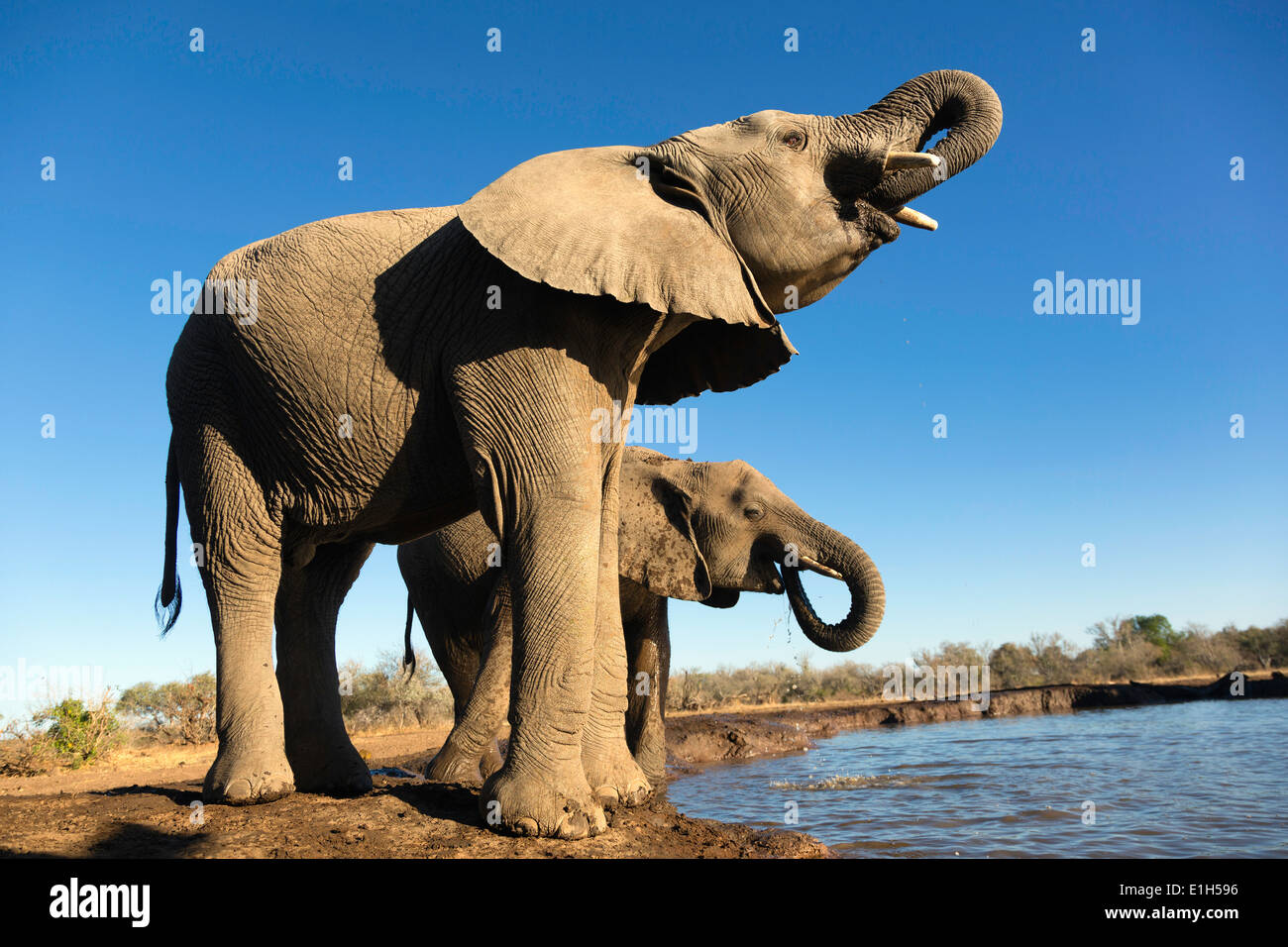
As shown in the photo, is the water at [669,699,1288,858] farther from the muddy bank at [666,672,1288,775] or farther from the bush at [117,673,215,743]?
the bush at [117,673,215,743]

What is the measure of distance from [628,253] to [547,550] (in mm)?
1531

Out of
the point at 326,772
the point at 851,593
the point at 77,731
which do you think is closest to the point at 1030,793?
the point at 851,593

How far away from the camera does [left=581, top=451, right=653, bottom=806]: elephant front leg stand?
17.4ft

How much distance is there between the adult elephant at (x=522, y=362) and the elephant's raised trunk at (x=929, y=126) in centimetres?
1

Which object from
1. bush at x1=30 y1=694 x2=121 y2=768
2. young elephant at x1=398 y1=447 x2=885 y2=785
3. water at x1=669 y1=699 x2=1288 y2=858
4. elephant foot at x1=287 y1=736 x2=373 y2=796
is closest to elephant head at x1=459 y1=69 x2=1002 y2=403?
water at x1=669 y1=699 x2=1288 y2=858

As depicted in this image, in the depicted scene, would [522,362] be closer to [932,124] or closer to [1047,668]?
[932,124]

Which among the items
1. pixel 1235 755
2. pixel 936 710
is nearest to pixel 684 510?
pixel 1235 755

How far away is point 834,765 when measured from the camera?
456 inches

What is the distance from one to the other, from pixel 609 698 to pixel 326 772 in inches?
80.0

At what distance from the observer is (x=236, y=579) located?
5496mm

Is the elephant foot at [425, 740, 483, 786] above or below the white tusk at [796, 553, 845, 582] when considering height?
below

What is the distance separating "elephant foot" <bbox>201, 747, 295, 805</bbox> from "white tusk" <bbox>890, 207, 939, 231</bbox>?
4.59m

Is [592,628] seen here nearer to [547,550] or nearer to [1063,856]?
[547,550]
